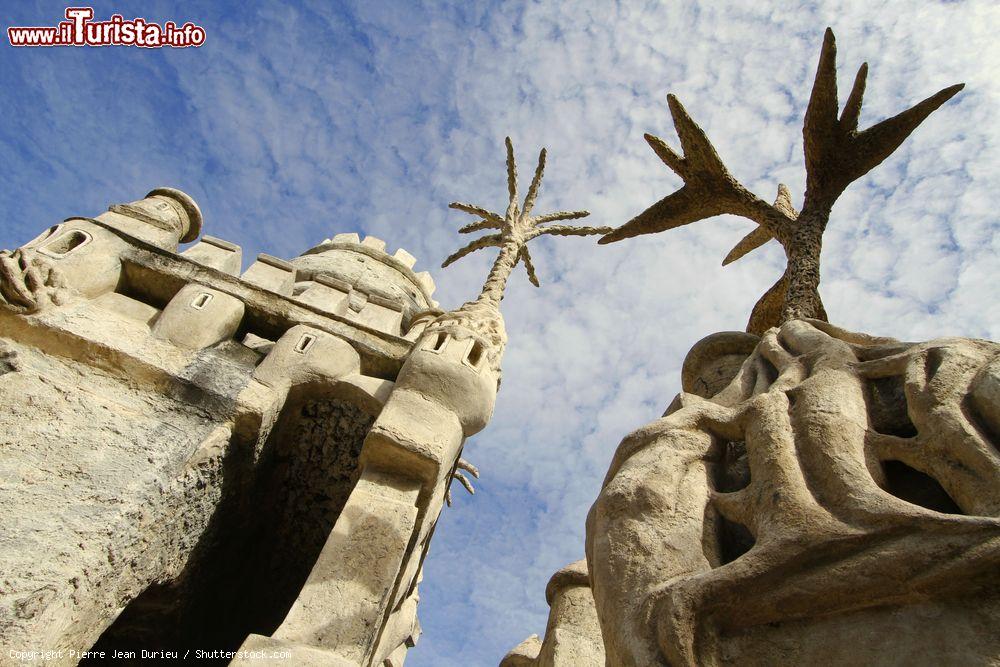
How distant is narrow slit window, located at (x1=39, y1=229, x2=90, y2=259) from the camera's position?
20.1 feet

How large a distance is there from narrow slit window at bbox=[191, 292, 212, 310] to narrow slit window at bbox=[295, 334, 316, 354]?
3.14ft

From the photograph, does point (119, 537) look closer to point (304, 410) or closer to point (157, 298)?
point (304, 410)

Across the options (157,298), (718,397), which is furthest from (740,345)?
(157,298)

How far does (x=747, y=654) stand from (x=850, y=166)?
4181 millimetres

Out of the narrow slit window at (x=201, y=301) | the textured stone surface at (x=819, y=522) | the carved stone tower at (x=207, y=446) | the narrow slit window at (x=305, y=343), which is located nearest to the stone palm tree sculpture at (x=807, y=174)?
the textured stone surface at (x=819, y=522)

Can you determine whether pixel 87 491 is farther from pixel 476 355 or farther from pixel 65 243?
pixel 476 355

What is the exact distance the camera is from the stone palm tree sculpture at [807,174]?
482 cm

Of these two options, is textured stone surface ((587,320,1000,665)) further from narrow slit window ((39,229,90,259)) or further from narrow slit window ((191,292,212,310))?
narrow slit window ((39,229,90,259))

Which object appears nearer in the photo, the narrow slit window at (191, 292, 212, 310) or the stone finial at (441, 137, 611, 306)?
the narrow slit window at (191, 292, 212, 310)

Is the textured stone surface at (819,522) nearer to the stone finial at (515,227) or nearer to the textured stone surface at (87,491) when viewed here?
the textured stone surface at (87,491)

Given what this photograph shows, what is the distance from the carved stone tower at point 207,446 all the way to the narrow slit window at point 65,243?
0.8 inches

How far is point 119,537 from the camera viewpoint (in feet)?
14.3

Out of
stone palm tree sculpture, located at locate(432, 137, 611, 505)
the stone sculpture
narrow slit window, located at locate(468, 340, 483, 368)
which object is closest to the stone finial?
stone palm tree sculpture, located at locate(432, 137, 611, 505)

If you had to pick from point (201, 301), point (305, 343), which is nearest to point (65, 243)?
point (201, 301)
